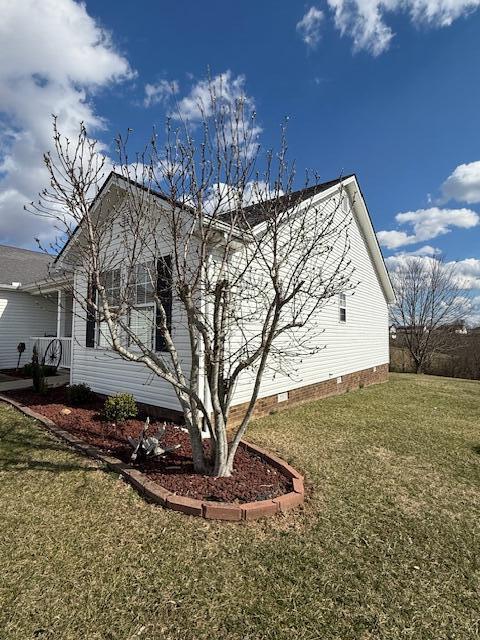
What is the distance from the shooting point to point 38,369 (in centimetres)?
856

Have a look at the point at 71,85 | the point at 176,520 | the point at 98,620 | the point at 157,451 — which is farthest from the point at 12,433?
the point at 71,85

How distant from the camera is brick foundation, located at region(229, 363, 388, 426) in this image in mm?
6777

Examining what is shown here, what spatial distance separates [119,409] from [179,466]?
7.19 ft

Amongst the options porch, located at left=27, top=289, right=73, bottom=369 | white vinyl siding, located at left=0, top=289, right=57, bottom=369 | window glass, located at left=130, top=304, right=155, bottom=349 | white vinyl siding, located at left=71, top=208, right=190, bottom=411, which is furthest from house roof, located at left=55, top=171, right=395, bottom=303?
white vinyl siding, located at left=0, top=289, right=57, bottom=369

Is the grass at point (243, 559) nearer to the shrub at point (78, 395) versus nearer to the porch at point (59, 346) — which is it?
the shrub at point (78, 395)

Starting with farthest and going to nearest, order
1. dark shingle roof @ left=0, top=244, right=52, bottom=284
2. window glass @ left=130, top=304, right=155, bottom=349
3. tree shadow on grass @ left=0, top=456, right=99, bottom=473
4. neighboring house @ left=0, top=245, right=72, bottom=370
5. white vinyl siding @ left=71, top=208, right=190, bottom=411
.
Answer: dark shingle roof @ left=0, top=244, right=52, bottom=284
neighboring house @ left=0, top=245, right=72, bottom=370
window glass @ left=130, top=304, right=155, bottom=349
white vinyl siding @ left=71, top=208, right=190, bottom=411
tree shadow on grass @ left=0, top=456, right=99, bottom=473

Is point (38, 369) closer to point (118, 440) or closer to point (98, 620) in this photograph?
point (118, 440)

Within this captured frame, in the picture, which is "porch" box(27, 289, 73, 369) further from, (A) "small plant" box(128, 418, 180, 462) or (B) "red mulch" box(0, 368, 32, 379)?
(A) "small plant" box(128, 418, 180, 462)

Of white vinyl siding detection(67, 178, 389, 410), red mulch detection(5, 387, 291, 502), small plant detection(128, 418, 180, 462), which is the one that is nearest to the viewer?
red mulch detection(5, 387, 291, 502)

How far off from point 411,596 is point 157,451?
3087 millimetres

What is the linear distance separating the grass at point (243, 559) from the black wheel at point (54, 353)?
709 cm

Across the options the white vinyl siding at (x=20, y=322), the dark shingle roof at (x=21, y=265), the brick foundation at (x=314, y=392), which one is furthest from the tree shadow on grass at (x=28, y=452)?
the dark shingle roof at (x=21, y=265)

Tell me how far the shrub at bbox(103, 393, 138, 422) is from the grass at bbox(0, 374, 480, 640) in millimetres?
Answer: 1278

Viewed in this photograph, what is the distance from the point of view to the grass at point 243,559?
7.51 ft
